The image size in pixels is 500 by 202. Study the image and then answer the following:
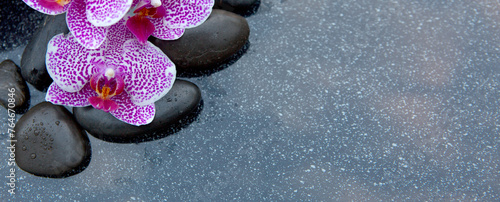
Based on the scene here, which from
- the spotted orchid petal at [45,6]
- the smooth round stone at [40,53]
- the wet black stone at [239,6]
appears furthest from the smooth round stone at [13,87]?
the wet black stone at [239,6]

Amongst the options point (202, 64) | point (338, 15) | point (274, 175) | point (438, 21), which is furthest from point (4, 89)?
point (438, 21)

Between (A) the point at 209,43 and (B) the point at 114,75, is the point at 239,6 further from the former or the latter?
(B) the point at 114,75

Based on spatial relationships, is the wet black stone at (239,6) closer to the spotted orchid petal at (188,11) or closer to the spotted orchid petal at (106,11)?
the spotted orchid petal at (188,11)

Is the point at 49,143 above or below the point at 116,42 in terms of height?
below

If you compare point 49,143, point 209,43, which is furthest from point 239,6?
point 49,143

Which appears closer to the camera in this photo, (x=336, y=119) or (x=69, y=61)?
(x=69, y=61)

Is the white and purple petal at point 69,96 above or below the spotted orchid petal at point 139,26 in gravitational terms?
below

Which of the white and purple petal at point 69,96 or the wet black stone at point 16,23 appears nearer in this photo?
the white and purple petal at point 69,96
